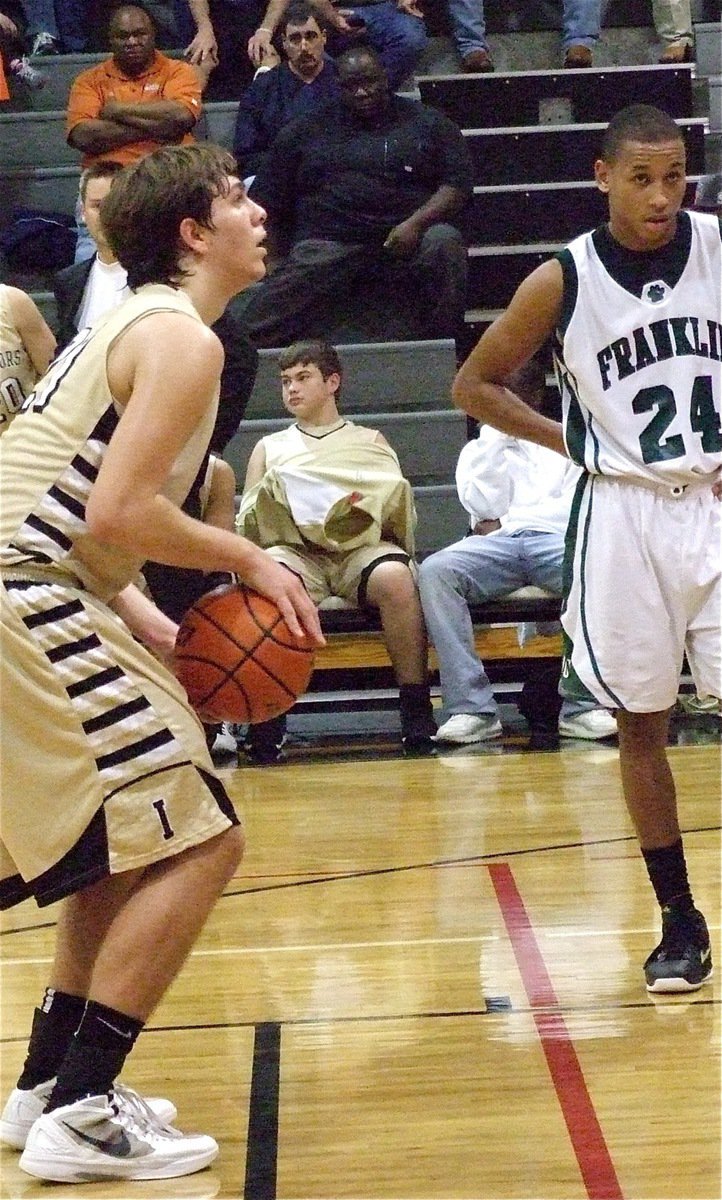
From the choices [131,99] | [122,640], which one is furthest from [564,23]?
[122,640]

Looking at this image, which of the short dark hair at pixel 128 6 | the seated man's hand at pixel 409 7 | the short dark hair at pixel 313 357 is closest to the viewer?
the short dark hair at pixel 313 357

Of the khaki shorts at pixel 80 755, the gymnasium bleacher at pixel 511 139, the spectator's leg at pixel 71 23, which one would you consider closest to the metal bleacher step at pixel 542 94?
the gymnasium bleacher at pixel 511 139

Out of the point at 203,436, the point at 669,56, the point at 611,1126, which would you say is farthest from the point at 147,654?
the point at 669,56

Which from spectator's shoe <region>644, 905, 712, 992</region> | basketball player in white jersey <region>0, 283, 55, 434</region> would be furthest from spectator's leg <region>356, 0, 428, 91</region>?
spectator's shoe <region>644, 905, 712, 992</region>

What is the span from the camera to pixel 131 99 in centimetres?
814

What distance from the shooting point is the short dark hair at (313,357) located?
662 centimetres

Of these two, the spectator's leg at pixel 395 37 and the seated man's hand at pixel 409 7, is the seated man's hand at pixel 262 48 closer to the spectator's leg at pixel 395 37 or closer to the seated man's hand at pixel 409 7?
the spectator's leg at pixel 395 37

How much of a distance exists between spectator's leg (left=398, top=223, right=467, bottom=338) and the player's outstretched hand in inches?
216

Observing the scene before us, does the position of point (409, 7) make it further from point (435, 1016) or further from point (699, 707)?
point (435, 1016)

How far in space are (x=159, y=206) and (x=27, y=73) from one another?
6.97m

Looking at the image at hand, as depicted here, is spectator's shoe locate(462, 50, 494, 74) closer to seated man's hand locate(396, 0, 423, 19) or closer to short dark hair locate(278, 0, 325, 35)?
seated man's hand locate(396, 0, 423, 19)

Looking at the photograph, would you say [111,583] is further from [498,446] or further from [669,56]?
[669,56]

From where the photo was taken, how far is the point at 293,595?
8.34 feet

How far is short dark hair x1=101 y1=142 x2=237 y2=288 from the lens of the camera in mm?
2562
